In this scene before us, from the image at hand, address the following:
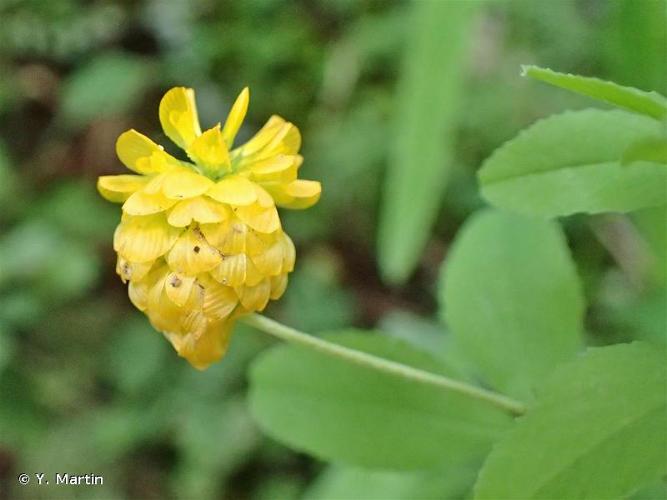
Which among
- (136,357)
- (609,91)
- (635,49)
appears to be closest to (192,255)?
(609,91)

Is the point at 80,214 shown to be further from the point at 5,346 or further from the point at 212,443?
the point at 212,443

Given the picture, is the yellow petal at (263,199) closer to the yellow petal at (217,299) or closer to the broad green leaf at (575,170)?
the yellow petal at (217,299)

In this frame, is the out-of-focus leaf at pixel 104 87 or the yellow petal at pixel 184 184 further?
the out-of-focus leaf at pixel 104 87

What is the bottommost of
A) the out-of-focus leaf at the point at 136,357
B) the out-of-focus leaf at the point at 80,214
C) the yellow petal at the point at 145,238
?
the out-of-focus leaf at the point at 136,357

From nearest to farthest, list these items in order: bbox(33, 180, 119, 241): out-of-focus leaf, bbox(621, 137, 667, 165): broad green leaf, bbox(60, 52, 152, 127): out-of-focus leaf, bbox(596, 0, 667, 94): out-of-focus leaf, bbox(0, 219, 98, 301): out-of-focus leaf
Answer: bbox(621, 137, 667, 165): broad green leaf
bbox(596, 0, 667, 94): out-of-focus leaf
bbox(0, 219, 98, 301): out-of-focus leaf
bbox(33, 180, 119, 241): out-of-focus leaf
bbox(60, 52, 152, 127): out-of-focus leaf

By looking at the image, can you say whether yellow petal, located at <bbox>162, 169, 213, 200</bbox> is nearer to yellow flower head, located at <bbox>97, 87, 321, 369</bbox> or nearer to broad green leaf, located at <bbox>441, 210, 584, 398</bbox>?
yellow flower head, located at <bbox>97, 87, 321, 369</bbox>

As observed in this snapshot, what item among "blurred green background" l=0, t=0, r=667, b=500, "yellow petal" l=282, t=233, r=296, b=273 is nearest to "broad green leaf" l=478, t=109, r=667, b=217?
"yellow petal" l=282, t=233, r=296, b=273

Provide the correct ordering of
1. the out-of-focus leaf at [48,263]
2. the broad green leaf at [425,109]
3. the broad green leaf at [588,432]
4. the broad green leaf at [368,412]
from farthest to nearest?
the out-of-focus leaf at [48,263] → the broad green leaf at [425,109] → the broad green leaf at [368,412] → the broad green leaf at [588,432]

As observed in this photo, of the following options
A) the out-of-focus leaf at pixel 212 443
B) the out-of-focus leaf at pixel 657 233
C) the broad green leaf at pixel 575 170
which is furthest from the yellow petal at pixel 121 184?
the out-of-focus leaf at pixel 212 443
